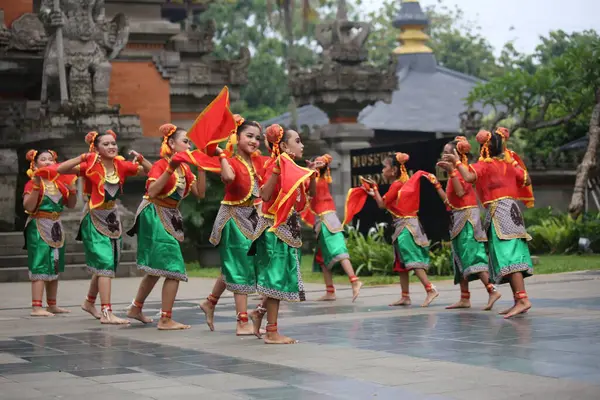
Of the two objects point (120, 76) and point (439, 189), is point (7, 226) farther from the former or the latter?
point (439, 189)

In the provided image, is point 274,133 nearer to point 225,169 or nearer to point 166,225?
point 225,169

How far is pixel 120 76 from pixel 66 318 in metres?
16.3

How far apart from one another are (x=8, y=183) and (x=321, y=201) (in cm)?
916

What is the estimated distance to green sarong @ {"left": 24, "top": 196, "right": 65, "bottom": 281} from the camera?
13742mm

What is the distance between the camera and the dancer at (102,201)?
12.4 m

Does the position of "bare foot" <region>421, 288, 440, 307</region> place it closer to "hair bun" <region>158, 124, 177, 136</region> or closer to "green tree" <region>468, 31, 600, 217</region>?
"hair bun" <region>158, 124, 177, 136</region>

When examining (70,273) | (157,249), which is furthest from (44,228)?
(70,273)

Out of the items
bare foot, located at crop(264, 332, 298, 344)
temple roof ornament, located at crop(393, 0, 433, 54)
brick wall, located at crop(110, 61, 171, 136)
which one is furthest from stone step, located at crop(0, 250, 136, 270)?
temple roof ornament, located at crop(393, 0, 433, 54)

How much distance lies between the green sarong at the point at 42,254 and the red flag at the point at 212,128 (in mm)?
3746

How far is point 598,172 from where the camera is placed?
86.1 feet

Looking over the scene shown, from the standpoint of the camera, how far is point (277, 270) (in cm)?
1016

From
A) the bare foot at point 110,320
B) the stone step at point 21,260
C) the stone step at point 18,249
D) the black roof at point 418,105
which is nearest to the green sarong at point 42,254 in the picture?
the bare foot at point 110,320

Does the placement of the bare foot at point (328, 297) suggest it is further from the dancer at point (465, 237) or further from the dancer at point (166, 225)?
the dancer at point (166, 225)

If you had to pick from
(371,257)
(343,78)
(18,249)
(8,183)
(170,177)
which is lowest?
(371,257)
